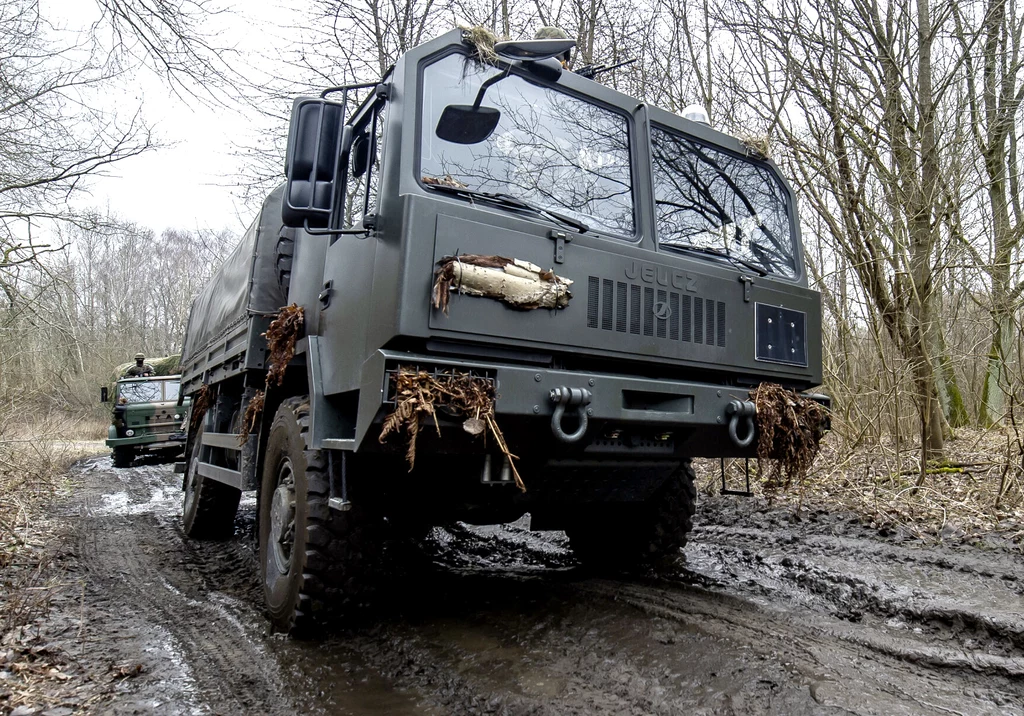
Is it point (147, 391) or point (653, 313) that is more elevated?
point (147, 391)

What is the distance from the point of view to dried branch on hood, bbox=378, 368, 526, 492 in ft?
8.50

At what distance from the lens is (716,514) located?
642 centimetres

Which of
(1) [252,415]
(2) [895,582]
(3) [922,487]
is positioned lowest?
(2) [895,582]

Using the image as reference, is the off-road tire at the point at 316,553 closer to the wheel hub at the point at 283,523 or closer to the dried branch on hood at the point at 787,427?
the wheel hub at the point at 283,523

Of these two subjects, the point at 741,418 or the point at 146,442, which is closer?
the point at 741,418

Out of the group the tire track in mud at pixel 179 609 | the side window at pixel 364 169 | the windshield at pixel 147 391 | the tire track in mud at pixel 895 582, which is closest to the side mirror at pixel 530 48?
the side window at pixel 364 169

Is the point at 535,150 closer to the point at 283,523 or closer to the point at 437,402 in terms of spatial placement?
the point at 437,402

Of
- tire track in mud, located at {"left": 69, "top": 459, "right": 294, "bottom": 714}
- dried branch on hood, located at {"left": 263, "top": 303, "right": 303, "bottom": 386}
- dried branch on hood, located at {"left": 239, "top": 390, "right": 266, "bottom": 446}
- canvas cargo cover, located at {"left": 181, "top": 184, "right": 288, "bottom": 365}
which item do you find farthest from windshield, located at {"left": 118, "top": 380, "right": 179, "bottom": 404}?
dried branch on hood, located at {"left": 263, "top": 303, "right": 303, "bottom": 386}

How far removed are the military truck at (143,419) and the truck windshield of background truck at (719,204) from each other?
1321 centimetres

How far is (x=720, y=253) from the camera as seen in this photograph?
3.79 metres

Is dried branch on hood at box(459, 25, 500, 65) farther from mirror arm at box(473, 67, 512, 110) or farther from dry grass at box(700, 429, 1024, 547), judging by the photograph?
dry grass at box(700, 429, 1024, 547)

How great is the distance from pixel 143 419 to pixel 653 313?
48.2ft

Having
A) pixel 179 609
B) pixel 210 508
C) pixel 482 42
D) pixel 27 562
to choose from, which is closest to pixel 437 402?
pixel 482 42

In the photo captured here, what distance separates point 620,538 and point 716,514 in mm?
→ 2149
